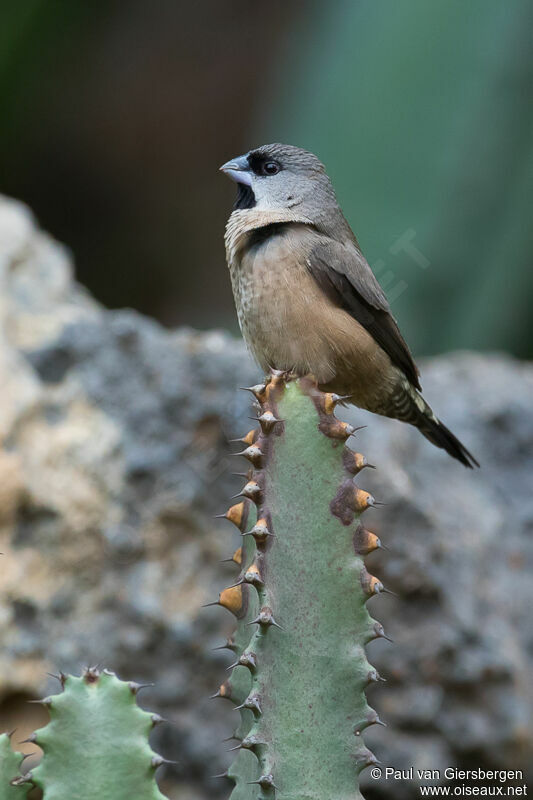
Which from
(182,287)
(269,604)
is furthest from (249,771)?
(182,287)

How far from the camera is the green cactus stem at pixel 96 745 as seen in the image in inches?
72.3

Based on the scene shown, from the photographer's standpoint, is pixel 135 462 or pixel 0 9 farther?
pixel 0 9

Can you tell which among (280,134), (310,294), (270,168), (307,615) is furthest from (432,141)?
(307,615)

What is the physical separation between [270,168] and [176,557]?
1.37 metres

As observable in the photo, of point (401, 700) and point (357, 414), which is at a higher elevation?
point (357, 414)

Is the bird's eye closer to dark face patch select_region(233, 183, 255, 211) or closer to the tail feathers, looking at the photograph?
dark face patch select_region(233, 183, 255, 211)

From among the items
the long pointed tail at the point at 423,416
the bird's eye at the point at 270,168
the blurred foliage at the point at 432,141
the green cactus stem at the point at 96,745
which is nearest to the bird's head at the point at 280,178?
the bird's eye at the point at 270,168

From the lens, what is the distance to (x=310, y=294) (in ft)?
9.63

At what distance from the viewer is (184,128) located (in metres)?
8.12

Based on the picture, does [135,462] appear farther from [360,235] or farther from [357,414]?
[360,235]

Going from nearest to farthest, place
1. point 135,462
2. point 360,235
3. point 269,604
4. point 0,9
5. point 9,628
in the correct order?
point 269,604 < point 9,628 < point 135,462 < point 360,235 < point 0,9

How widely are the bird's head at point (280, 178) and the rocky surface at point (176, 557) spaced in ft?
2.55

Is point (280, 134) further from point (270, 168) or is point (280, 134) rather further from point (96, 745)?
point (96, 745)

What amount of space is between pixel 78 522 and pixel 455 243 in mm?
2505
